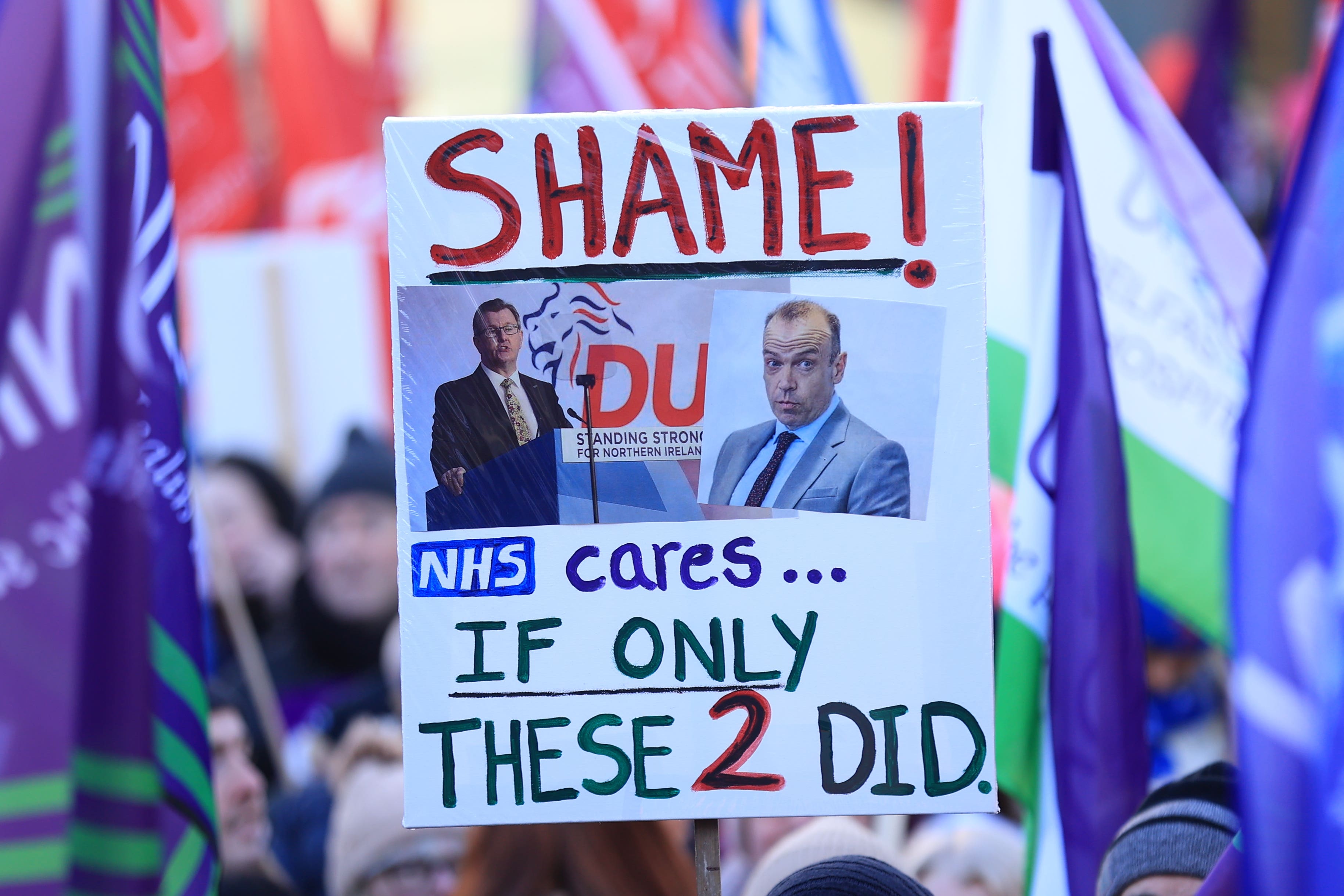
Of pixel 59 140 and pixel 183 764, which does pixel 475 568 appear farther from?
pixel 59 140

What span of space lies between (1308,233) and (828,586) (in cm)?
84

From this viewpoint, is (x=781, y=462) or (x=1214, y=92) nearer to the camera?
(x=781, y=462)

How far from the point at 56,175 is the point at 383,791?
164 cm

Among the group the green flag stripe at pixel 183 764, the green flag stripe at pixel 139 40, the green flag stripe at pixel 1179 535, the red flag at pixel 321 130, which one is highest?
the red flag at pixel 321 130

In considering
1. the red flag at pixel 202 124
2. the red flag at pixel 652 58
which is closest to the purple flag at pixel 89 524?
the red flag at pixel 652 58

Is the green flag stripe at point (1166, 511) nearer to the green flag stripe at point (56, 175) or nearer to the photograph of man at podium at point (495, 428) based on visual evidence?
the photograph of man at podium at point (495, 428)

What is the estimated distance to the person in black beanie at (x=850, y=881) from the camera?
2344 mm

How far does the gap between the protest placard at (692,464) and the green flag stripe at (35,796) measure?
1.58ft

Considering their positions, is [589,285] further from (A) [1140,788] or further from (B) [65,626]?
(A) [1140,788]

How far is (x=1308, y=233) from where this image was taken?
208 cm

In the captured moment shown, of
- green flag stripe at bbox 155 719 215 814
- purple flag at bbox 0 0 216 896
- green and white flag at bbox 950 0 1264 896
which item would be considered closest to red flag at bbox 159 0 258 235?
green and white flag at bbox 950 0 1264 896

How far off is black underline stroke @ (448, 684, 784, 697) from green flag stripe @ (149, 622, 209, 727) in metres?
0.53

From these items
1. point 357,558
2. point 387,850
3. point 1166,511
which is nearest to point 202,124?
point 357,558

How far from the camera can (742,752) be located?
2236 millimetres
